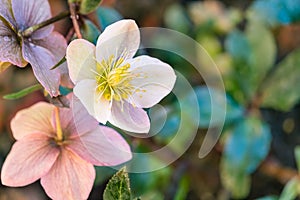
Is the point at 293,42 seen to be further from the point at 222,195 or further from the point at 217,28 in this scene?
the point at 222,195

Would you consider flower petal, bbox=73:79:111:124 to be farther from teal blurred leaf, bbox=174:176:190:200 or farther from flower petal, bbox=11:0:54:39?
teal blurred leaf, bbox=174:176:190:200

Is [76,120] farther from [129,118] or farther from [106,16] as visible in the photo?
[106,16]

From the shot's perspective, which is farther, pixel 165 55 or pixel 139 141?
pixel 165 55

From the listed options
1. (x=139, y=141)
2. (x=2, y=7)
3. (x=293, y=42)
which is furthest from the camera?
(x=293, y=42)

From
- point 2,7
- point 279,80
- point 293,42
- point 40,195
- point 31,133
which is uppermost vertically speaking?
point 2,7

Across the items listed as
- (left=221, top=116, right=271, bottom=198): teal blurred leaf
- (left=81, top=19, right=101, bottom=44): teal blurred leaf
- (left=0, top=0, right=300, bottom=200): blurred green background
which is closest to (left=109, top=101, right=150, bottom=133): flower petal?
(left=81, top=19, right=101, bottom=44): teal blurred leaf

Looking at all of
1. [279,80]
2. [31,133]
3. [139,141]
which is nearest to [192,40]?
[279,80]

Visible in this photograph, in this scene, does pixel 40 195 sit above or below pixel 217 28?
below

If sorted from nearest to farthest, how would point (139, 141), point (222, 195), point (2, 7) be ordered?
1. point (2, 7)
2. point (139, 141)
3. point (222, 195)
